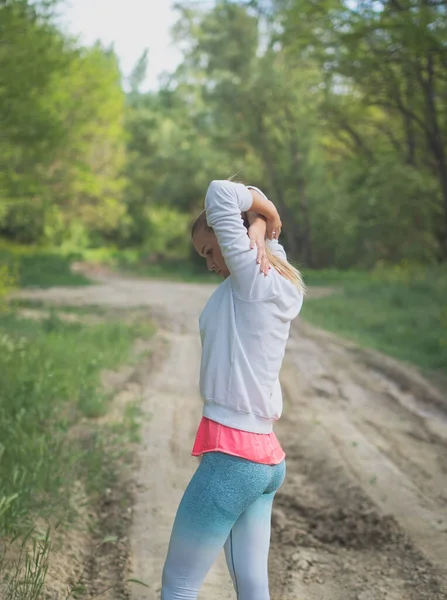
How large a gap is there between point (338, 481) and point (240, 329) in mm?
3520

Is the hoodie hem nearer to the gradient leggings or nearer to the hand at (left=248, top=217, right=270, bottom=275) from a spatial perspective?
the gradient leggings

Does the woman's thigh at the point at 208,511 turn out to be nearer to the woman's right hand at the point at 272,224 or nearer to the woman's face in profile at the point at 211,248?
the woman's face in profile at the point at 211,248

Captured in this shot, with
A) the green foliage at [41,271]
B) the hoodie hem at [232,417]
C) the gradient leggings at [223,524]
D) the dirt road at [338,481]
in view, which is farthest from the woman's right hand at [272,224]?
the green foliage at [41,271]

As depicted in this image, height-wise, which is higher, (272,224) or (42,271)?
(272,224)

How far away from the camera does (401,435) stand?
24.4 feet

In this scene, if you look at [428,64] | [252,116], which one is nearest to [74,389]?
[428,64]

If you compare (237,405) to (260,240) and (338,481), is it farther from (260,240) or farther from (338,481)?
(338,481)

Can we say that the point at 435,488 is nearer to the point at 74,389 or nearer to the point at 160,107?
the point at 74,389

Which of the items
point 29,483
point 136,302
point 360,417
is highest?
point 29,483

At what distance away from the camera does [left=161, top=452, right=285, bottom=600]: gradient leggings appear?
8.31 ft

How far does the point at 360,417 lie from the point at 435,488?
2282mm

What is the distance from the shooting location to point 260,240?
2627 mm

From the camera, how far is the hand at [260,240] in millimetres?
2568

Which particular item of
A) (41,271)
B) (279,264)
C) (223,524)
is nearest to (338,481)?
(223,524)
